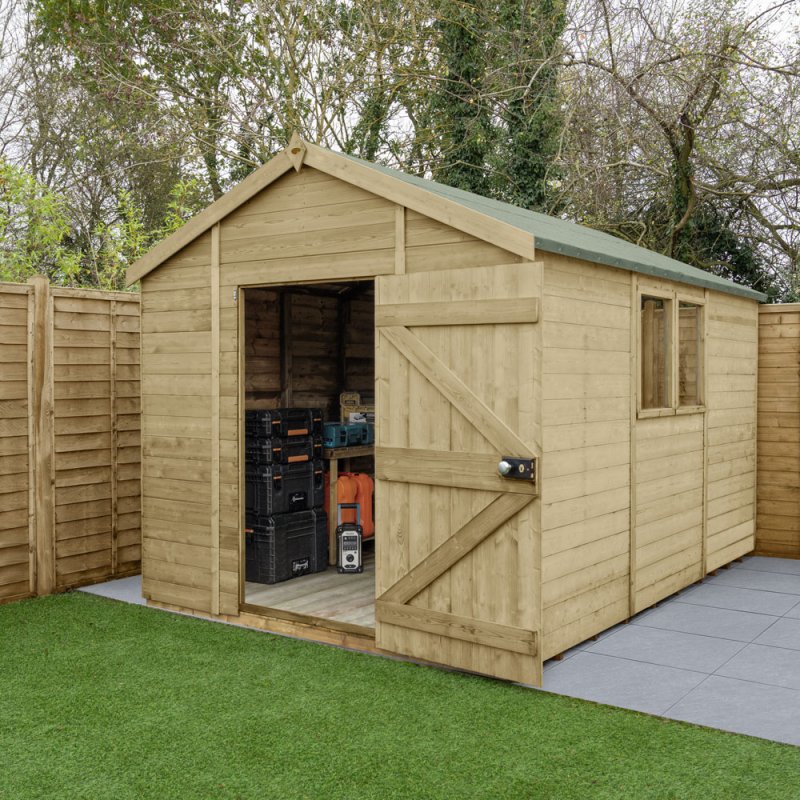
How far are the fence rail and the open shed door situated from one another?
2799 mm

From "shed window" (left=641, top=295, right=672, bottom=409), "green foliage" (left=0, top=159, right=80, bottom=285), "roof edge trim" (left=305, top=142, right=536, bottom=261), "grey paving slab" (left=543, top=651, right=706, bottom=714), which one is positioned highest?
"green foliage" (left=0, top=159, right=80, bottom=285)

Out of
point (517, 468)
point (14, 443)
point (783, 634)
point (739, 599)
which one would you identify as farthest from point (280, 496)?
point (783, 634)

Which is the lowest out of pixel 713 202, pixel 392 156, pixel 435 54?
pixel 713 202

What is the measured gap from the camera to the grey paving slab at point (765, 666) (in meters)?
4.77

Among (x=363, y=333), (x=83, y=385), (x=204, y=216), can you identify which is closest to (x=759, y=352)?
(x=363, y=333)

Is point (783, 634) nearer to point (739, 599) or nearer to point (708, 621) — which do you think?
point (708, 621)

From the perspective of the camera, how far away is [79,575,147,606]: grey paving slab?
6.46 m

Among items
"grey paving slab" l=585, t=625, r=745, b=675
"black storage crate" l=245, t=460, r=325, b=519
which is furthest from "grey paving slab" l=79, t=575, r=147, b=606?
"grey paving slab" l=585, t=625, r=745, b=675

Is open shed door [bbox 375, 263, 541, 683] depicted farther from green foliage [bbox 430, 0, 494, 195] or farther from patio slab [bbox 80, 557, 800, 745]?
green foliage [bbox 430, 0, 494, 195]

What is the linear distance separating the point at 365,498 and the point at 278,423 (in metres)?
Answer: 1.39

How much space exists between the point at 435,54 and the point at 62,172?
23.3 ft

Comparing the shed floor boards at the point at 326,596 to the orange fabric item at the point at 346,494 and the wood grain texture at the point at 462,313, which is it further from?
the wood grain texture at the point at 462,313

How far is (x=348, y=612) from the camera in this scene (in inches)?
235

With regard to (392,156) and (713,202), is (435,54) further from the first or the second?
(713,202)
